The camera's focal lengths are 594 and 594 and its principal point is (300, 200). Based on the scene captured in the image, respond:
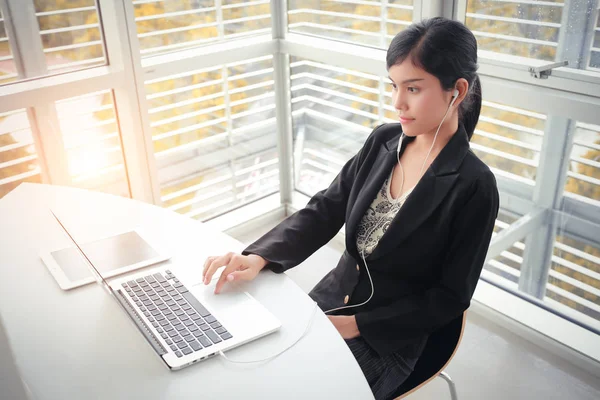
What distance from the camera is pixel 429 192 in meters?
1.31

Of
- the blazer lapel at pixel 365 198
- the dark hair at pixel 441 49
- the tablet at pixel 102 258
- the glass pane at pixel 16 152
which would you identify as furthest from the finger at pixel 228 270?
the glass pane at pixel 16 152

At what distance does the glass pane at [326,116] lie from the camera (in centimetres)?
258

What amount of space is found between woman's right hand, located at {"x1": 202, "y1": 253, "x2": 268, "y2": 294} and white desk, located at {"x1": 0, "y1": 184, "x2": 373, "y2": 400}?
26 millimetres

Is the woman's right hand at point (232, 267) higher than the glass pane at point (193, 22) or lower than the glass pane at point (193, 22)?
lower

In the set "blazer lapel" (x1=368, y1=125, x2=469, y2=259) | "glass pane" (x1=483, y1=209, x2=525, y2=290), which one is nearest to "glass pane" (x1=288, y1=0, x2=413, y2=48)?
"glass pane" (x1=483, y1=209, x2=525, y2=290)

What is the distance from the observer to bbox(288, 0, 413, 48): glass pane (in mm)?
2268

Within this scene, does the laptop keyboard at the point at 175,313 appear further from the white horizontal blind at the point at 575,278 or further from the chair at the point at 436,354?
the white horizontal blind at the point at 575,278

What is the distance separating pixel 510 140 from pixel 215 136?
4.25 feet

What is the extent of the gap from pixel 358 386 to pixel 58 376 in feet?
1.71

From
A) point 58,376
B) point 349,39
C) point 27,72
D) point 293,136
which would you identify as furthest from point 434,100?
point 293,136

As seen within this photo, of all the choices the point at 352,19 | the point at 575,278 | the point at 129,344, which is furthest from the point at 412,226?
the point at 352,19

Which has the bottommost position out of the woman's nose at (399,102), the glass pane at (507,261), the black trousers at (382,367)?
the glass pane at (507,261)

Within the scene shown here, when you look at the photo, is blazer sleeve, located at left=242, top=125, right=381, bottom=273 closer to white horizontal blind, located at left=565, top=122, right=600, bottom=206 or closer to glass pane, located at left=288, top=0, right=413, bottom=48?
white horizontal blind, located at left=565, top=122, right=600, bottom=206

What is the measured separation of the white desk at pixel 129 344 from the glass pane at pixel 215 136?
1090mm
